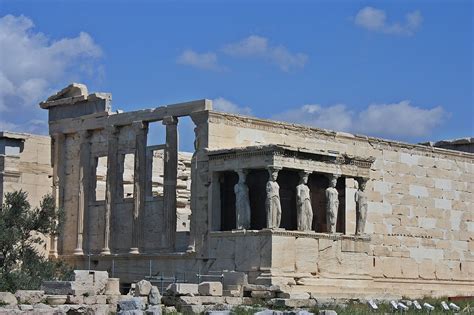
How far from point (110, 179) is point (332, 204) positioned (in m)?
6.36

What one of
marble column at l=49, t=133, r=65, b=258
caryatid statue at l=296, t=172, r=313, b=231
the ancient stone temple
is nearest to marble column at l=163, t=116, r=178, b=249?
the ancient stone temple

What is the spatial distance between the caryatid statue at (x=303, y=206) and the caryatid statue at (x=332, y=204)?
866 millimetres

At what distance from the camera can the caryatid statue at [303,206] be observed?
26.0 metres

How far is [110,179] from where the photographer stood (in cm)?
2994

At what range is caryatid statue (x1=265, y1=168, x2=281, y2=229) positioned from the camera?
25.4 metres

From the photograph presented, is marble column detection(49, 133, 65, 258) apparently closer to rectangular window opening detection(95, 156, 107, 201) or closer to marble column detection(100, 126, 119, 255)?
rectangular window opening detection(95, 156, 107, 201)

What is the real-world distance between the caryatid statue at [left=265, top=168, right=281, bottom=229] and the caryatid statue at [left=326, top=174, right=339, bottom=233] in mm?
1811

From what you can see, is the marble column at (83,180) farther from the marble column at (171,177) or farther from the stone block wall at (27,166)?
the marble column at (171,177)

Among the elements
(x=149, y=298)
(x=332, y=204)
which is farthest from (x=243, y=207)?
(x=149, y=298)

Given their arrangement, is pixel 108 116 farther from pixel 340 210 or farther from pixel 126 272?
pixel 340 210

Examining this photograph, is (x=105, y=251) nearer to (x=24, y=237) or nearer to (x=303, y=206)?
(x=24, y=237)

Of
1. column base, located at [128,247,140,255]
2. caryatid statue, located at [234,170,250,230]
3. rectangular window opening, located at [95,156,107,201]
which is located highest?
rectangular window opening, located at [95,156,107,201]

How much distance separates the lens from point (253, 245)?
25.5 metres

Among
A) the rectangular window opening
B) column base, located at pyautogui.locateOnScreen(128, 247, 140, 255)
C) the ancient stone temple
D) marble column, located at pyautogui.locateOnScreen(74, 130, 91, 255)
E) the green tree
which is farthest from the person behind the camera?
the rectangular window opening
